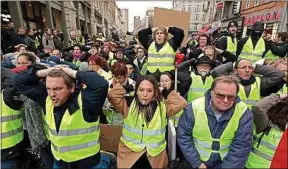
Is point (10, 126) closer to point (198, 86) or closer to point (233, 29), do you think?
point (198, 86)

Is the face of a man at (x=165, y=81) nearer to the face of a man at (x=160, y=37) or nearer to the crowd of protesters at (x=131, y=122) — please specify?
the crowd of protesters at (x=131, y=122)

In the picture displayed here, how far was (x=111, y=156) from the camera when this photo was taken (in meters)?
2.63

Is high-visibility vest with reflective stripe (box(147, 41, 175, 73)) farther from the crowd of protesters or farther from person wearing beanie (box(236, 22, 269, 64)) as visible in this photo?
the crowd of protesters

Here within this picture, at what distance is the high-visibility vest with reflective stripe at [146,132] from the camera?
7.89 ft

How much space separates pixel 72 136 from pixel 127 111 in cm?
66

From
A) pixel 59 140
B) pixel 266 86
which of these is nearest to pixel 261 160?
pixel 266 86

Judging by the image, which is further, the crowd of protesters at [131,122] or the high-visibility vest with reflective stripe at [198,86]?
the high-visibility vest with reflective stripe at [198,86]

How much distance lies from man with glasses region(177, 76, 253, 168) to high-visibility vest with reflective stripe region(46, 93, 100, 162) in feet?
3.34

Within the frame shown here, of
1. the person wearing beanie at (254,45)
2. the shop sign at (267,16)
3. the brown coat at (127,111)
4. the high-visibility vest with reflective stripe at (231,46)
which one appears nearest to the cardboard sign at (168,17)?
the high-visibility vest with reflective stripe at (231,46)

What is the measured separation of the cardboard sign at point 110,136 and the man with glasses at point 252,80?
72.5 inches

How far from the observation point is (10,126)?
8.22 ft

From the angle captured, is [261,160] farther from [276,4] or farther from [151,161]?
[276,4]

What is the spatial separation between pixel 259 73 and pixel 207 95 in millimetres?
1574

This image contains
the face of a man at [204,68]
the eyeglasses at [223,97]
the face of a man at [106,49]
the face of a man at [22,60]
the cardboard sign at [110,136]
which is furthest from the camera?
the face of a man at [106,49]
